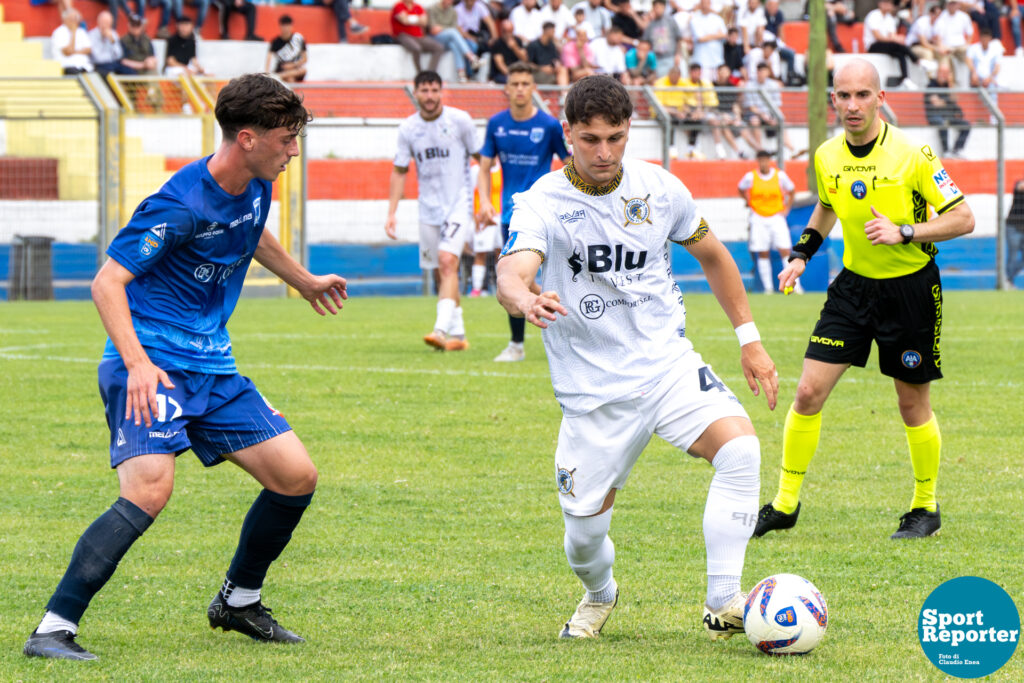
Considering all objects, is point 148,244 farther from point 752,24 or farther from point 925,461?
point 752,24

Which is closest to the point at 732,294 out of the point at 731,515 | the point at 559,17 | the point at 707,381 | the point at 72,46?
the point at 707,381

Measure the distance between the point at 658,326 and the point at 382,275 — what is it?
742 inches

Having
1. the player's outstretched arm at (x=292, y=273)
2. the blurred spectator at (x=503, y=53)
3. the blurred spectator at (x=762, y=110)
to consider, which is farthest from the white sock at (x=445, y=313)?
the blurred spectator at (x=762, y=110)

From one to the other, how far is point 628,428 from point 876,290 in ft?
7.71

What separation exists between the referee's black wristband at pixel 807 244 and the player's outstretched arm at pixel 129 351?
343cm

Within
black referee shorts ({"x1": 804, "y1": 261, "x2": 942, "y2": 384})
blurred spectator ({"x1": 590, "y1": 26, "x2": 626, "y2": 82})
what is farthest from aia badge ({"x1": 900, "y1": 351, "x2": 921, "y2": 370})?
blurred spectator ({"x1": 590, "y1": 26, "x2": 626, "y2": 82})

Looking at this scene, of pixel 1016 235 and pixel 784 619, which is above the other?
pixel 784 619

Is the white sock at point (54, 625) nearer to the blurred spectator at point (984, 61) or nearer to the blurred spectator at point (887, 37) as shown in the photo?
the blurred spectator at point (887, 37)

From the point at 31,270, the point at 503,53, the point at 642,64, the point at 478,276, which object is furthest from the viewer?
the point at 642,64

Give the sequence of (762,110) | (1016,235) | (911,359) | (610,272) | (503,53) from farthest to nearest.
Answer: (503,53) → (762,110) → (1016,235) → (911,359) → (610,272)

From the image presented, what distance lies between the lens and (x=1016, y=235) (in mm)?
25562

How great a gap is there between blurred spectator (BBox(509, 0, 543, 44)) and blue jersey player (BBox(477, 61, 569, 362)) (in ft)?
49.5

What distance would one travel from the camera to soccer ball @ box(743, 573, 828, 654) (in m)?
4.53

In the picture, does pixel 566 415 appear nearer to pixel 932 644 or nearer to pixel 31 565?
pixel 932 644
